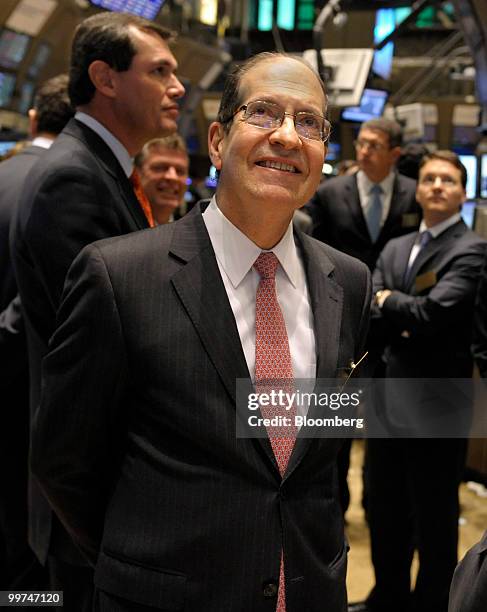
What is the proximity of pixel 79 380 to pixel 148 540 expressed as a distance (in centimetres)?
33

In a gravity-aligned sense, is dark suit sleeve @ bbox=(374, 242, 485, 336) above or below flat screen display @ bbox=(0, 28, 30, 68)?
below

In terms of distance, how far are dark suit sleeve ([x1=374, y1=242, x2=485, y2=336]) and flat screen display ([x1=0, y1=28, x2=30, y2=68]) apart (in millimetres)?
6001

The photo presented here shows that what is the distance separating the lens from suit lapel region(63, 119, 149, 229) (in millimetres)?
2160

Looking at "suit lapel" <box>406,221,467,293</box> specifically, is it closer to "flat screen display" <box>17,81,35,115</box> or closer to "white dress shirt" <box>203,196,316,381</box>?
"white dress shirt" <box>203,196,316,381</box>

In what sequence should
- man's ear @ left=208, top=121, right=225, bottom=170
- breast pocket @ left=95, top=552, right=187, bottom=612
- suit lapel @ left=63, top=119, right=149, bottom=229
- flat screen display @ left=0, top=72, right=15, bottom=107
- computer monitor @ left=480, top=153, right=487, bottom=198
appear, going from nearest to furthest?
breast pocket @ left=95, top=552, right=187, bottom=612, man's ear @ left=208, top=121, right=225, bottom=170, suit lapel @ left=63, top=119, right=149, bottom=229, computer monitor @ left=480, top=153, right=487, bottom=198, flat screen display @ left=0, top=72, right=15, bottom=107

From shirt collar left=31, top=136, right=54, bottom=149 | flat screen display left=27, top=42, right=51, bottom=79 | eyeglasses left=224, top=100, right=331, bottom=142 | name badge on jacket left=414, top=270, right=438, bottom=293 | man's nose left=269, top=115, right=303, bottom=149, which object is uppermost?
flat screen display left=27, top=42, right=51, bottom=79

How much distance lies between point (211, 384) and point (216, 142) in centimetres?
55

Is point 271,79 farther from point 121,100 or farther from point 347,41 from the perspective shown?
point 347,41

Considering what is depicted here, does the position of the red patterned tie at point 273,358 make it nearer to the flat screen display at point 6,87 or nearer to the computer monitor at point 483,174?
the computer monitor at point 483,174

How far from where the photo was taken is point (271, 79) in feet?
5.20

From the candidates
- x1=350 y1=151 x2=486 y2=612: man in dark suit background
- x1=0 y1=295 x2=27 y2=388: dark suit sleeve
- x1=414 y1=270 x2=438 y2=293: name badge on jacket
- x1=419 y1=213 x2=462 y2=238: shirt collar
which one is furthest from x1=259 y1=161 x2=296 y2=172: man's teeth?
x1=419 y1=213 x2=462 y2=238: shirt collar

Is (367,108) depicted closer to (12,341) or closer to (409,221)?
(409,221)

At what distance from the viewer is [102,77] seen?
2314 millimetres

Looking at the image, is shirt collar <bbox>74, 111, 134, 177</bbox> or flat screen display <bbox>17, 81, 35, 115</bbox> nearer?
shirt collar <bbox>74, 111, 134, 177</bbox>
